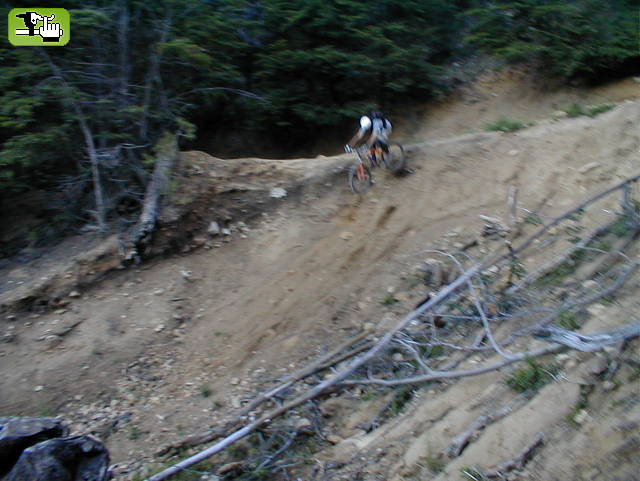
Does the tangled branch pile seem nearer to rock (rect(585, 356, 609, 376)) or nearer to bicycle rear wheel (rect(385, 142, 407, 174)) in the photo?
rock (rect(585, 356, 609, 376))

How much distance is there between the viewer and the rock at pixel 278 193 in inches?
367

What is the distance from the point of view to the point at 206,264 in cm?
864

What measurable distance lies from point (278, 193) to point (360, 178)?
4.57ft

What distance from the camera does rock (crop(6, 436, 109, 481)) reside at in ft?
13.5

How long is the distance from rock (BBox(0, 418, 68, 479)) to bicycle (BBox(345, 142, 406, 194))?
589 cm

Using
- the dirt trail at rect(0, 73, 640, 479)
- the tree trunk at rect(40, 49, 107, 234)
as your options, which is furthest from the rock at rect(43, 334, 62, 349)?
the tree trunk at rect(40, 49, 107, 234)

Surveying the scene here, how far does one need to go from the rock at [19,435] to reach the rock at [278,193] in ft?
17.2

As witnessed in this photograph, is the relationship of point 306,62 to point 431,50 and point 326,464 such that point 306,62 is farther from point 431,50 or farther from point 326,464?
point 326,464

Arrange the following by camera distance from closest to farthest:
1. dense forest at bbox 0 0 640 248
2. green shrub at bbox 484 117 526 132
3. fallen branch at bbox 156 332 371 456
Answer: fallen branch at bbox 156 332 371 456 < dense forest at bbox 0 0 640 248 < green shrub at bbox 484 117 526 132

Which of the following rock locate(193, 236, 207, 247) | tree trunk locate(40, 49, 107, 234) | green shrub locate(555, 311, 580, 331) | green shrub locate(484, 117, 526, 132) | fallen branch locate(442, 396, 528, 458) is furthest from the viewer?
green shrub locate(484, 117, 526, 132)

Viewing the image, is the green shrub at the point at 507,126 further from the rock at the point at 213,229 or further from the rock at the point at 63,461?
the rock at the point at 63,461

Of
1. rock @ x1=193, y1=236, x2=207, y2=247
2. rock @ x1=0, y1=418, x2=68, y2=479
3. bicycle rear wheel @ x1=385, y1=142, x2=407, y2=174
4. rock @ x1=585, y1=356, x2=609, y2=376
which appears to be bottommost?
rock @ x1=193, y1=236, x2=207, y2=247

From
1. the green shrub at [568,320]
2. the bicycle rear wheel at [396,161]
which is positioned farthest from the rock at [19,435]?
the bicycle rear wheel at [396,161]

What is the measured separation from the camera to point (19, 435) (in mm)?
4484
